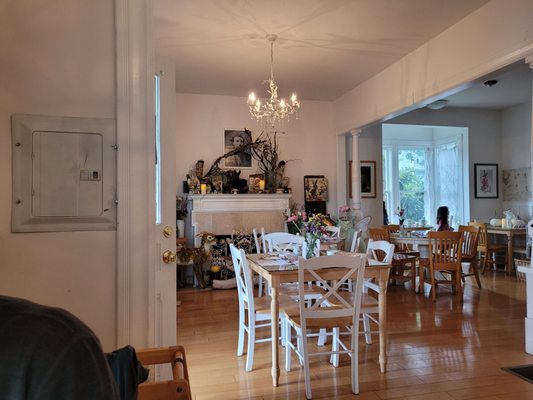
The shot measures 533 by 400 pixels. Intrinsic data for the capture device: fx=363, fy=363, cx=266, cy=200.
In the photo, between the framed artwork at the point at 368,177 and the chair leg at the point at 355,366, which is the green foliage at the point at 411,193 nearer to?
the framed artwork at the point at 368,177

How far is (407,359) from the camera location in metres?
2.87

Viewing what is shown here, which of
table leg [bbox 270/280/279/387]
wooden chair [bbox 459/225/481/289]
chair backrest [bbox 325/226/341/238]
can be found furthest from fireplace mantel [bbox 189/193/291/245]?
table leg [bbox 270/280/279/387]

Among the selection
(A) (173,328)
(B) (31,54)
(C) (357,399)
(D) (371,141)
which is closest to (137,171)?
(B) (31,54)

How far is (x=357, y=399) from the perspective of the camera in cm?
226

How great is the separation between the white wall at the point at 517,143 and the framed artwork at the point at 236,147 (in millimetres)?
5511

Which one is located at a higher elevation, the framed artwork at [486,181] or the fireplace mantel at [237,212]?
the framed artwork at [486,181]

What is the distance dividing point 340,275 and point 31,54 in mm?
2189

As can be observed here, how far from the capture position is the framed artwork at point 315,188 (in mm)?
6562

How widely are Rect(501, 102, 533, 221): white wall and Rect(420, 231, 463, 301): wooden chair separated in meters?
3.57

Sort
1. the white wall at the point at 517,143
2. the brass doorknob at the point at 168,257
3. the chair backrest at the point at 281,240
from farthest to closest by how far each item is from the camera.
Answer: the white wall at the point at 517,143 → the chair backrest at the point at 281,240 → the brass doorknob at the point at 168,257

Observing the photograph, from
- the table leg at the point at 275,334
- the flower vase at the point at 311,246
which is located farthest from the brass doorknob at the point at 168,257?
the flower vase at the point at 311,246

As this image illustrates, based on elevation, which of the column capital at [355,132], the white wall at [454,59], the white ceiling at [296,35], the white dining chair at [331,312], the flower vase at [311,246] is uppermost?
the white ceiling at [296,35]

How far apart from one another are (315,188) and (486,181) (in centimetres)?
405

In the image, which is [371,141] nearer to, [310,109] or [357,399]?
[310,109]
